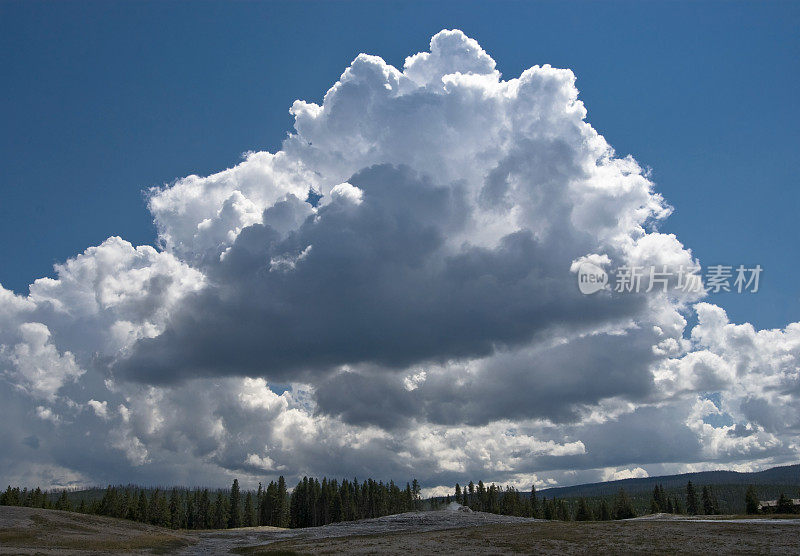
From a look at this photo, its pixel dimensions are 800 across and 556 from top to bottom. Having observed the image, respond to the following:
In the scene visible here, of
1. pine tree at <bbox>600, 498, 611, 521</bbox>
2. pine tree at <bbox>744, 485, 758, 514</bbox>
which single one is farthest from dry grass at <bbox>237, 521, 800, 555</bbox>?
pine tree at <bbox>600, 498, 611, 521</bbox>

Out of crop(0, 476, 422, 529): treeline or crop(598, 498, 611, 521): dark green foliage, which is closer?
crop(0, 476, 422, 529): treeline

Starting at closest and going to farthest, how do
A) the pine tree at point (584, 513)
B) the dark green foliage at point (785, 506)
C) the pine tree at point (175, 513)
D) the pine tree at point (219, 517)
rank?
the dark green foliage at point (785, 506)
the pine tree at point (175, 513)
the pine tree at point (584, 513)
the pine tree at point (219, 517)

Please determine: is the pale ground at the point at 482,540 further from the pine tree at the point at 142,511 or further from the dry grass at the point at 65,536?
the pine tree at the point at 142,511

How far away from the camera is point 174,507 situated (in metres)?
170

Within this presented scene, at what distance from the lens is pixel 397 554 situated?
5812 cm

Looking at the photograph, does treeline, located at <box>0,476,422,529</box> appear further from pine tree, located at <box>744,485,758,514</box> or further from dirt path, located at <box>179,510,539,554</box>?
pine tree, located at <box>744,485,758,514</box>

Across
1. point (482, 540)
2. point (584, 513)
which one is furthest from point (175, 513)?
point (482, 540)

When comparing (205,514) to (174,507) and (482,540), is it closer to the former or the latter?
(174,507)

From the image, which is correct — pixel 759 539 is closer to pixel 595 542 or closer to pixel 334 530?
pixel 595 542

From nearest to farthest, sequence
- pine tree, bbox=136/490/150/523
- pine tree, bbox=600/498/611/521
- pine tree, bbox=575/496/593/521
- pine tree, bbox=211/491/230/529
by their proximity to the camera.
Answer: pine tree, bbox=136/490/150/523 → pine tree, bbox=575/496/593/521 → pine tree, bbox=211/491/230/529 → pine tree, bbox=600/498/611/521

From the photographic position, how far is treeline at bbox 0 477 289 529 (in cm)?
15975

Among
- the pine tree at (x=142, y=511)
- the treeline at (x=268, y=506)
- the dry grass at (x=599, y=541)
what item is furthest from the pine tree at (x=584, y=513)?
the pine tree at (x=142, y=511)

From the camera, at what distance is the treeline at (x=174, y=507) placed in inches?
6289

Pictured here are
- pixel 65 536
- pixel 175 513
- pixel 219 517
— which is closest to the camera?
pixel 65 536
